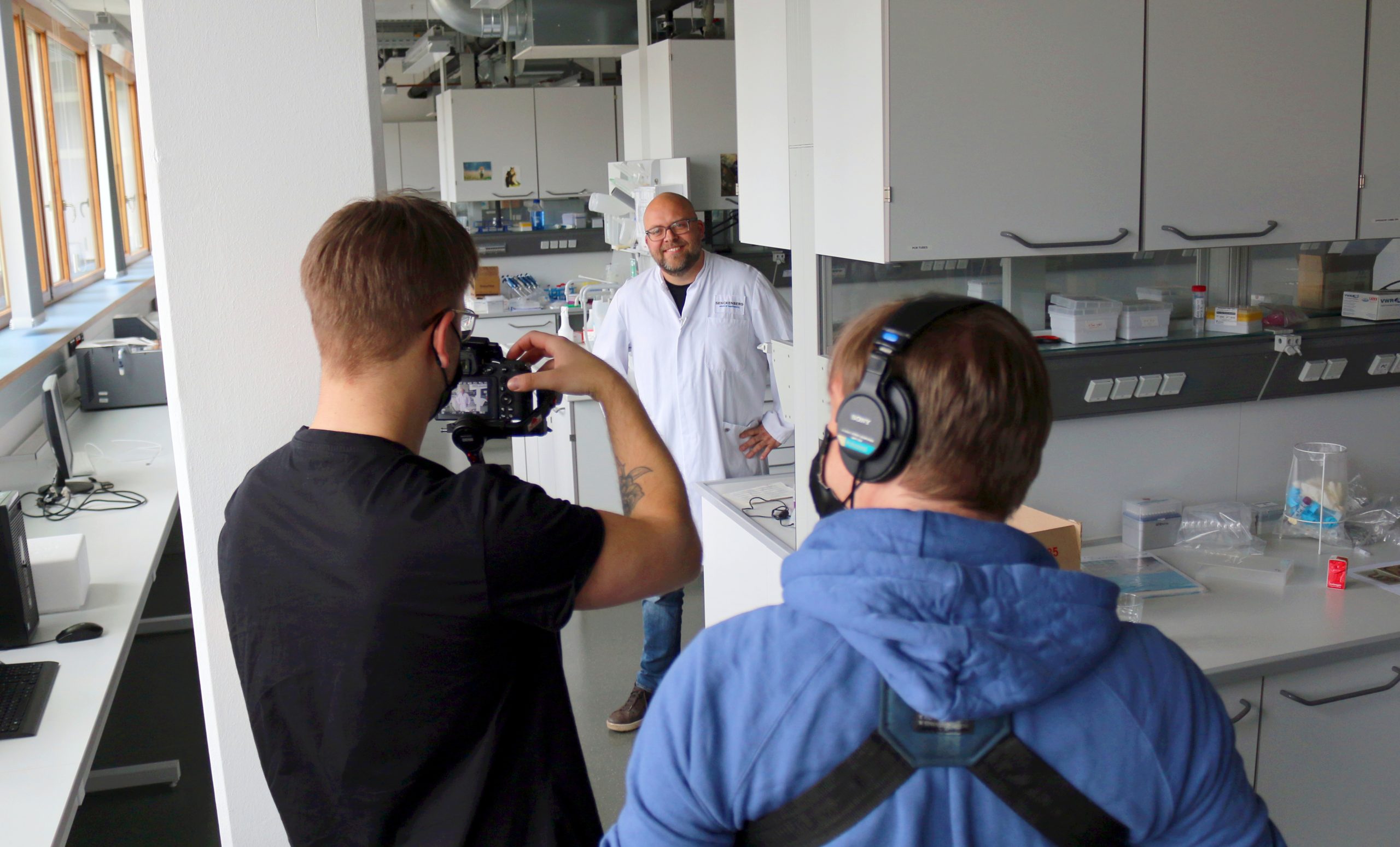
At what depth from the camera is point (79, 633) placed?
2293mm

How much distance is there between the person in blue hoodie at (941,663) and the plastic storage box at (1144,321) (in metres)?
1.70

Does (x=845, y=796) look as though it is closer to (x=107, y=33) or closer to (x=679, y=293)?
(x=679, y=293)

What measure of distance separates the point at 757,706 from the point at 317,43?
1.15 metres

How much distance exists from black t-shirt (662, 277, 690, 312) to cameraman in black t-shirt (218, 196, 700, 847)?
7.84 ft

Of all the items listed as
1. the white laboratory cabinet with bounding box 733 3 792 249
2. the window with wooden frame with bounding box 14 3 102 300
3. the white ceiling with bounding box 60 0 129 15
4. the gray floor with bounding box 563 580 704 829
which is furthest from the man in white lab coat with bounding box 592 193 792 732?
the white ceiling with bounding box 60 0 129 15

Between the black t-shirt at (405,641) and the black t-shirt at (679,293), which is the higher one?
the black t-shirt at (679,293)

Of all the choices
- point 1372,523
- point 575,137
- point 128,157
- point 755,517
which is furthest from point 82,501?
point 128,157

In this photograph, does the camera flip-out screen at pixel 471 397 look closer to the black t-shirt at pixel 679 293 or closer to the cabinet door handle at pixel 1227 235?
the cabinet door handle at pixel 1227 235

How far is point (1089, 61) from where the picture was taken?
6.88 feet

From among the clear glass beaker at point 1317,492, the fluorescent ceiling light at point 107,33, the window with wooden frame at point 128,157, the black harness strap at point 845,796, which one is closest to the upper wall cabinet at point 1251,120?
the clear glass beaker at point 1317,492

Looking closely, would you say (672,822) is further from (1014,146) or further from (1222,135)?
(1222,135)

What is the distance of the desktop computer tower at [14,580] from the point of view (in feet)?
7.18

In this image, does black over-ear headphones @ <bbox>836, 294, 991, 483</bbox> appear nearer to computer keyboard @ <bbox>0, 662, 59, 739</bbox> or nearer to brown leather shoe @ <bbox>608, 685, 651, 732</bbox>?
computer keyboard @ <bbox>0, 662, 59, 739</bbox>

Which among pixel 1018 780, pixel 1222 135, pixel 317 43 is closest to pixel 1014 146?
pixel 1222 135
